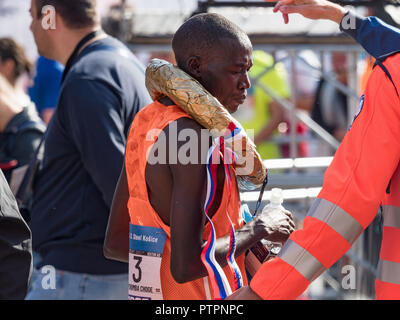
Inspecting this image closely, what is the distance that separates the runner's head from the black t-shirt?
812 mm

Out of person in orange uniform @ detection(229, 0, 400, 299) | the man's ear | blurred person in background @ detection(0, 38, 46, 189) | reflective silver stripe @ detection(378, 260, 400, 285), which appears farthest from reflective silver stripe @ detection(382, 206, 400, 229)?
blurred person in background @ detection(0, 38, 46, 189)

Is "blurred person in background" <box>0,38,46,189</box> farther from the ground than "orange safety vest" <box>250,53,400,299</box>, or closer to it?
closer to it

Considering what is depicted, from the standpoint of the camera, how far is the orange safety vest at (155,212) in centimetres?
228

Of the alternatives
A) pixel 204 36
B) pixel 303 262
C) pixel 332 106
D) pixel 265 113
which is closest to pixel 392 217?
pixel 303 262

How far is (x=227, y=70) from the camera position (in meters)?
2.31

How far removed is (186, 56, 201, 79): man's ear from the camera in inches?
91.6

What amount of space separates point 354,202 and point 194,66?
2.30ft

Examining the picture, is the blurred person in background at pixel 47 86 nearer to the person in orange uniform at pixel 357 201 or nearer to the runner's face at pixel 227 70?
the runner's face at pixel 227 70

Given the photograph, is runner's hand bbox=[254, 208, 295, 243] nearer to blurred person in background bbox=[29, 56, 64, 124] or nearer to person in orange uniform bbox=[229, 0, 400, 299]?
person in orange uniform bbox=[229, 0, 400, 299]

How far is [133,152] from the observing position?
2.41 metres

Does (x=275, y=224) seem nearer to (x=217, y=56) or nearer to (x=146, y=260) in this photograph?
(x=146, y=260)

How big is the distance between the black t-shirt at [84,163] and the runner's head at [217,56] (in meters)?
0.81

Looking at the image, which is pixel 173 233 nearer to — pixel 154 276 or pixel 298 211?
pixel 154 276
